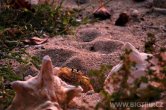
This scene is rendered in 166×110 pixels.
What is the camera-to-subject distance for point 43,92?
195 centimetres

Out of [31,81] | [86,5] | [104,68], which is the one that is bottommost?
[86,5]

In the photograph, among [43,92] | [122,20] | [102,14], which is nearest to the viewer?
[43,92]

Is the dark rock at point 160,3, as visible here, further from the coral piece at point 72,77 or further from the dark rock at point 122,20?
the coral piece at point 72,77

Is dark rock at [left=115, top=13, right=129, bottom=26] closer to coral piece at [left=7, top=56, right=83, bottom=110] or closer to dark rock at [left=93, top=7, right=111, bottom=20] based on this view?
dark rock at [left=93, top=7, right=111, bottom=20]

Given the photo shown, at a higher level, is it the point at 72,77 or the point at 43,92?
the point at 43,92

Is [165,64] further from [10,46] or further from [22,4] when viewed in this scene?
[22,4]

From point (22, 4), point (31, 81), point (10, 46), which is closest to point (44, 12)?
point (22, 4)

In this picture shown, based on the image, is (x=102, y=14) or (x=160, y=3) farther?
(x=160, y=3)

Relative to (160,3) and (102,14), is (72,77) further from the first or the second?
(160,3)

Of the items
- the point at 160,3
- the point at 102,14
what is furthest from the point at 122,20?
the point at 160,3

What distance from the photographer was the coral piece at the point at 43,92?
1.94 m

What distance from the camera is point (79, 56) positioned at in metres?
3.07

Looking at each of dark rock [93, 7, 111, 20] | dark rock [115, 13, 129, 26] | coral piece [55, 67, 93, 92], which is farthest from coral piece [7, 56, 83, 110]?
dark rock [93, 7, 111, 20]

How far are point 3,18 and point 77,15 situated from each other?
0.82 metres
